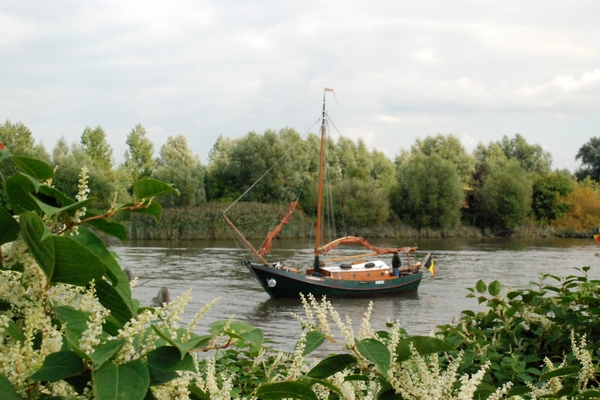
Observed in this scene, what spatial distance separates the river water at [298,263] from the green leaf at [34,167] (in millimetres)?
11210

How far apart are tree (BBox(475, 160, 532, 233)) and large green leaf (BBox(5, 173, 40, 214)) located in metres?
56.5

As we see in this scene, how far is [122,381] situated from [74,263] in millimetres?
197

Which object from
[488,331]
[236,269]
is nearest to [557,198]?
[236,269]

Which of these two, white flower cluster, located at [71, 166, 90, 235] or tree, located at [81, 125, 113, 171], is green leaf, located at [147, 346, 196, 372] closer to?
white flower cluster, located at [71, 166, 90, 235]

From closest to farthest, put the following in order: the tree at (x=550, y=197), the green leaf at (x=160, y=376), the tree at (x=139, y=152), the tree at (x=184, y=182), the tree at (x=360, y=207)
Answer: the green leaf at (x=160, y=376)
the tree at (x=184, y=182)
the tree at (x=360, y=207)
the tree at (x=550, y=197)
the tree at (x=139, y=152)

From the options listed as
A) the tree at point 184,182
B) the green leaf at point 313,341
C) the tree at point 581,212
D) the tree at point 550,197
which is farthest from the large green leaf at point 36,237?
the tree at point 550,197

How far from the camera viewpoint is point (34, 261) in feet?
3.58

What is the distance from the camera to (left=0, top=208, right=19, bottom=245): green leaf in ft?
3.56

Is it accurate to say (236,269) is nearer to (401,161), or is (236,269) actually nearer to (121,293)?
(121,293)

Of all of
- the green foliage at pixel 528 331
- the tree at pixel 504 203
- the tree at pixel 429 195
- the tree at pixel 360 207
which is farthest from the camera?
the tree at pixel 504 203

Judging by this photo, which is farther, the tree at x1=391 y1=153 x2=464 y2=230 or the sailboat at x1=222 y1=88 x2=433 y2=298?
the tree at x1=391 y1=153 x2=464 y2=230

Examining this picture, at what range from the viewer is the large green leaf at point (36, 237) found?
0.97 m

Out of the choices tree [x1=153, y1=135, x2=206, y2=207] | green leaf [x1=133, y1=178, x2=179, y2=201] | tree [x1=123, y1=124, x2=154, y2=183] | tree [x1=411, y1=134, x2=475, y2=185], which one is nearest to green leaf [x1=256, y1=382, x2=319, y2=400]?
green leaf [x1=133, y1=178, x2=179, y2=201]

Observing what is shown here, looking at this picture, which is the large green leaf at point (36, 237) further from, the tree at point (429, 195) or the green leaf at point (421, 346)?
the tree at point (429, 195)
